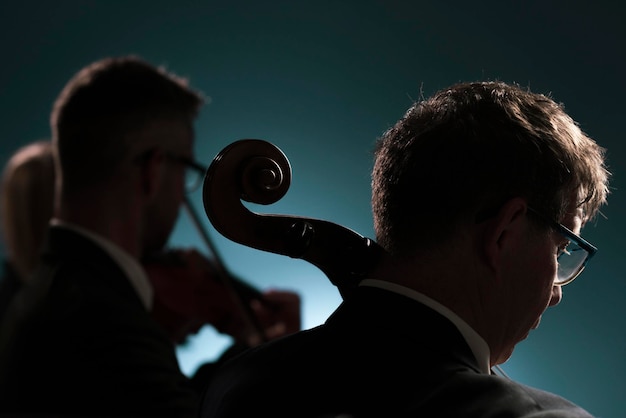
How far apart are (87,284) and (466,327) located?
0.80 meters

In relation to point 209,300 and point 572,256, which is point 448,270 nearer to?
point 572,256

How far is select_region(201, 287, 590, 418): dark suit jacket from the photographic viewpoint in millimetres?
721

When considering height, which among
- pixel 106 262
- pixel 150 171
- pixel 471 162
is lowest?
pixel 471 162

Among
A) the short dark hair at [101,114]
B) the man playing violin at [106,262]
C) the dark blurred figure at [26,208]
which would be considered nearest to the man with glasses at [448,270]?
the man playing violin at [106,262]

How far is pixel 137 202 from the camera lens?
1662 mm

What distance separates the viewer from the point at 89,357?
133cm

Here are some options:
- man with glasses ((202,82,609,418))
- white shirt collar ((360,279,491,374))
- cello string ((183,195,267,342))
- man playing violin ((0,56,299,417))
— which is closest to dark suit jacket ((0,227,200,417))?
man playing violin ((0,56,299,417))

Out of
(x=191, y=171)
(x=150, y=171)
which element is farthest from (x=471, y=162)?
(x=191, y=171)

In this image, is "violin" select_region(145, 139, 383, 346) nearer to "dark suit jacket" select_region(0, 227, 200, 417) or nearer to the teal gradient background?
"dark suit jacket" select_region(0, 227, 200, 417)

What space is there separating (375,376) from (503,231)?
24 cm

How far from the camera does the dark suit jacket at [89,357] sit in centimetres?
130

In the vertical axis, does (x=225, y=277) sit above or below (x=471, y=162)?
above

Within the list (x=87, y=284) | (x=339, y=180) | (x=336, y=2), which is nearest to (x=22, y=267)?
(x=87, y=284)

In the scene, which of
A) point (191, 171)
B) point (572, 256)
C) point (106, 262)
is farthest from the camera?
point (191, 171)
